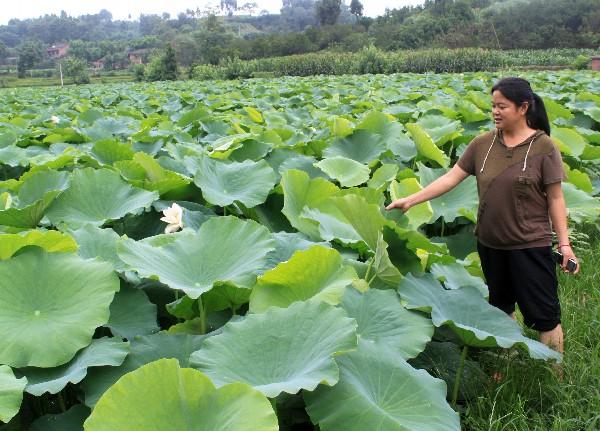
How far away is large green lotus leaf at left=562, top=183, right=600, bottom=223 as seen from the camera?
2.91m

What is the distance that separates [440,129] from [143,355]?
9.61ft

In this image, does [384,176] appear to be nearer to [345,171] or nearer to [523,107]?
[345,171]

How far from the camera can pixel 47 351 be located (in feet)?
4.02

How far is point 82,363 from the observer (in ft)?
4.00

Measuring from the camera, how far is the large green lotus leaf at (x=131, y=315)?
1.43 m

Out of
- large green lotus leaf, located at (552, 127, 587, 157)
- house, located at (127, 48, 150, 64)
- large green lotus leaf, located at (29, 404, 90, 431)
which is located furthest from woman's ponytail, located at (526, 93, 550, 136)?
house, located at (127, 48, 150, 64)

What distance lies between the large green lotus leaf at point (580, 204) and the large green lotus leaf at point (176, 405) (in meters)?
2.46

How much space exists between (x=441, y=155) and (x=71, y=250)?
85.0 inches

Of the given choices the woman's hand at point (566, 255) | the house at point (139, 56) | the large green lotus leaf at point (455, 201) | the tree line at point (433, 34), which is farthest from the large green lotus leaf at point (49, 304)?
the house at point (139, 56)

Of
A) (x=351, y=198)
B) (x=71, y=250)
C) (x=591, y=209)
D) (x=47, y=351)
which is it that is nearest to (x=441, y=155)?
(x=591, y=209)

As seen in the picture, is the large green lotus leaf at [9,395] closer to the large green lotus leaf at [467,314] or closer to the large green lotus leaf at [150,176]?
the large green lotus leaf at [467,314]

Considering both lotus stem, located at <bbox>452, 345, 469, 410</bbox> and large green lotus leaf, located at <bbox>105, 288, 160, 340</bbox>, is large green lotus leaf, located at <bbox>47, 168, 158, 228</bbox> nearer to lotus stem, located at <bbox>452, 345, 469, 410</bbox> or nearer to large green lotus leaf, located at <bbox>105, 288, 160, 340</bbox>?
large green lotus leaf, located at <bbox>105, 288, 160, 340</bbox>

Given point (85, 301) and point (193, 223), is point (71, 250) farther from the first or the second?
point (193, 223)

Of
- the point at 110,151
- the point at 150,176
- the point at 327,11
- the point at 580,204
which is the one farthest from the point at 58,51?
the point at 580,204
